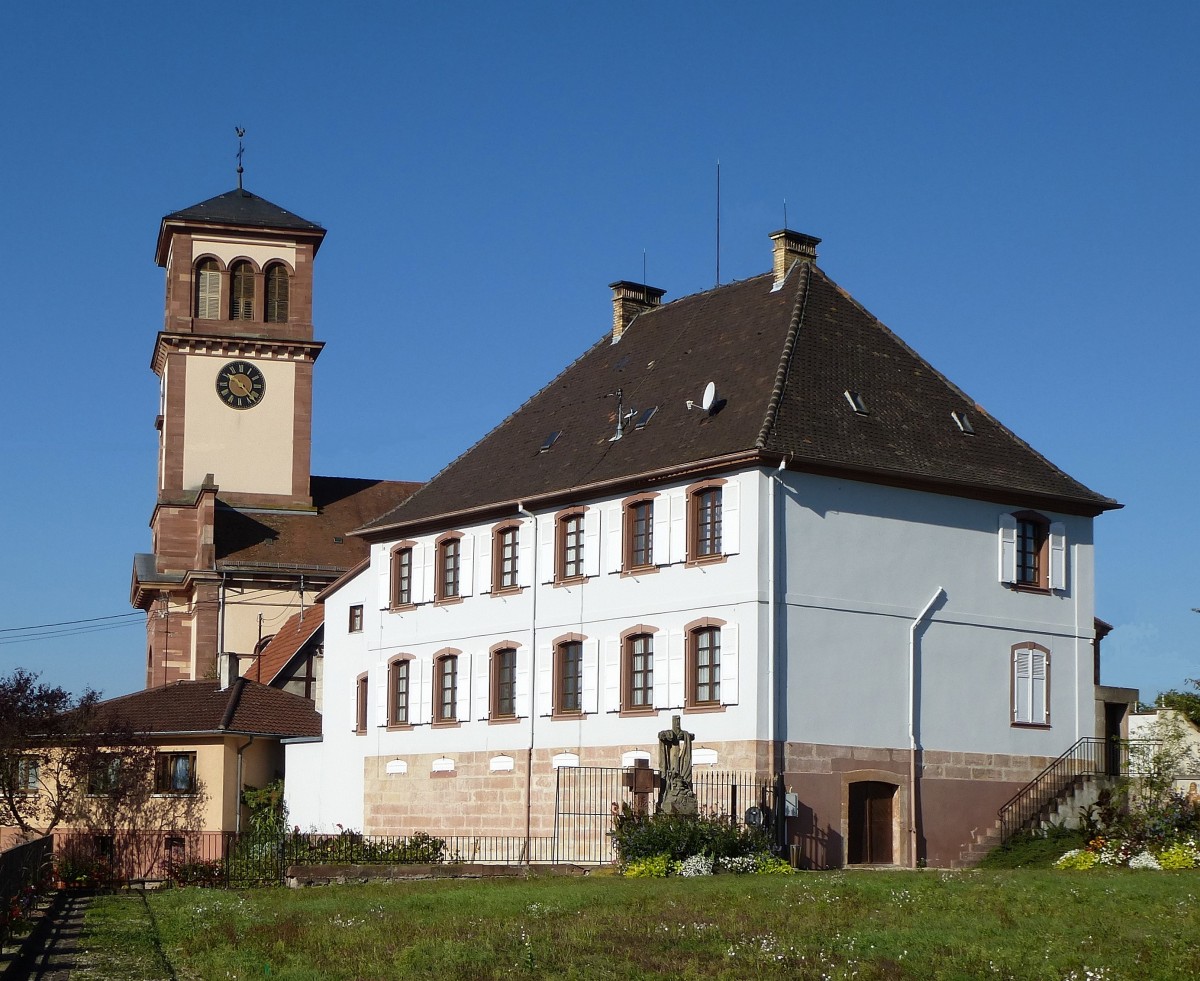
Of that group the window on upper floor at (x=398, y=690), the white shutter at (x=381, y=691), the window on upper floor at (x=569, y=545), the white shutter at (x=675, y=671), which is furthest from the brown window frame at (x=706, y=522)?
the white shutter at (x=381, y=691)

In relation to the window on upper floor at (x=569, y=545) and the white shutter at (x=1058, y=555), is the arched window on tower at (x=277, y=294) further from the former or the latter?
the white shutter at (x=1058, y=555)

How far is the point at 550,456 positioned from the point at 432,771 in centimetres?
A: 755

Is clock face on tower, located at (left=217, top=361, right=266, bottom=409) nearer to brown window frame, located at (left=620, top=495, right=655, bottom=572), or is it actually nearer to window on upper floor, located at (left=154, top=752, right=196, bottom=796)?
window on upper floor, located at (left=154, top=752, right=196, bottom=796)

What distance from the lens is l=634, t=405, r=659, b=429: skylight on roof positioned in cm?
4153

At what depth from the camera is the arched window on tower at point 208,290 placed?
72.8 meters

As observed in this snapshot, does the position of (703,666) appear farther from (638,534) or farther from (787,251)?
(787,251)

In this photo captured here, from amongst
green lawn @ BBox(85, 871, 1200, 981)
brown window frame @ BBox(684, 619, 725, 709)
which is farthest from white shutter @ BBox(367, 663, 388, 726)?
green lawn @ BBox(85, 871, 1200, 981)

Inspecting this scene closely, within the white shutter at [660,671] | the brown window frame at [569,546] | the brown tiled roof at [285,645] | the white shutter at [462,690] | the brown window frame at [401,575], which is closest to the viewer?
the white shutter at [660,671]

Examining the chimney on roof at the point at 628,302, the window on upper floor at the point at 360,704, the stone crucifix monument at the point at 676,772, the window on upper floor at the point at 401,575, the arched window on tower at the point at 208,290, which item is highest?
the arched window on tower at the point at 208,290

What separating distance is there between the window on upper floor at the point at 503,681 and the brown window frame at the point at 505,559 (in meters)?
1.38

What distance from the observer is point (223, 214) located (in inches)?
2918

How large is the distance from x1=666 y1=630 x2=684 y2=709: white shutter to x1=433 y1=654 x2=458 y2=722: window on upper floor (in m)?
7.41

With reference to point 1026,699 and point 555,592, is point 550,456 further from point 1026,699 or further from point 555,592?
point 1026,699

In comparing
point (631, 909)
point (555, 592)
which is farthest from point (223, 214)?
point (631, 909)
